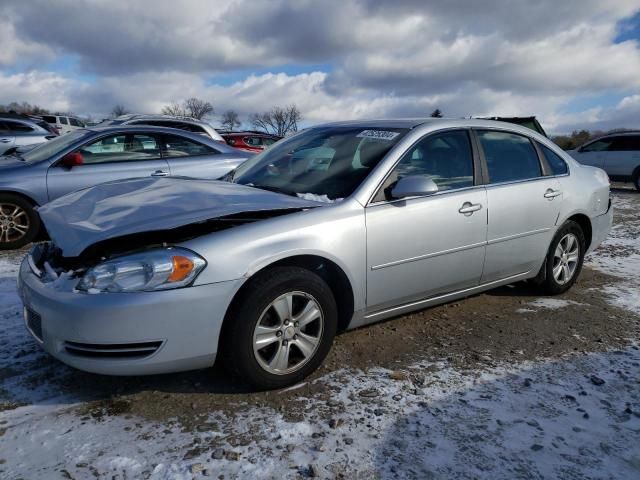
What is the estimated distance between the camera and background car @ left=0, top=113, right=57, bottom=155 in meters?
13.0

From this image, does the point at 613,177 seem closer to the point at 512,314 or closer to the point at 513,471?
the point at 512,314

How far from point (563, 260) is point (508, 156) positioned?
3.73ft

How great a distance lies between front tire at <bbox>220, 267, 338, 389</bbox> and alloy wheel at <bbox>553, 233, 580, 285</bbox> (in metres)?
2.45

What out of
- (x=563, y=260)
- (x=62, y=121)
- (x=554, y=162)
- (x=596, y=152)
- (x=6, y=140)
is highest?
(x=62, y=121)

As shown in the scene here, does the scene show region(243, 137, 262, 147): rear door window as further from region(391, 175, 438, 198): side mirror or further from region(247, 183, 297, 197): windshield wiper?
region(391, 175, 438, 198): side mirror

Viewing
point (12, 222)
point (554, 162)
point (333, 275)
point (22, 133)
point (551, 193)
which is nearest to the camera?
point (333, 275)

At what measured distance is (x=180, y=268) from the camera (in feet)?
8.15

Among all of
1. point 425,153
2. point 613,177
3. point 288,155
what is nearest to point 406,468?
point 425,153

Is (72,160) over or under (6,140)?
under

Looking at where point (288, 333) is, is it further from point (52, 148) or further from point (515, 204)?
point (52, 148)

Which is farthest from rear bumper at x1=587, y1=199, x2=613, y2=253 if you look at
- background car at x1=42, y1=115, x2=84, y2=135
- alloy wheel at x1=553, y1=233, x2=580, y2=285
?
background car at x1=42, y1=115, x2=84, y2=135

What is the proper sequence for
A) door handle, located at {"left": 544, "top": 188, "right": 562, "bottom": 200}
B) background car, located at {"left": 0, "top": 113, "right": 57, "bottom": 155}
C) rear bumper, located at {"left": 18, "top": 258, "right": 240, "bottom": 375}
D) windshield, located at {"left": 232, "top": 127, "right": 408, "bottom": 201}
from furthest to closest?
background car, located at {"left": 0, "top": 113, "right": 57, "bottom": 155} → door handle, located at {"left": 544, "top": 188, "right": 562, "bottom": 200} → windshield, located at {"left": 232, "top": 127, "right": 408, "bottom": 201} → rear bumper, located at {"left": 18, "top": 258, "right": 240, "bottom": 375}

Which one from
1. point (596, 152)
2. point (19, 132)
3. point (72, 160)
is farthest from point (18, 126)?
point (596, 152)

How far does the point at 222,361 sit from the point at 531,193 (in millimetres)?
2712
